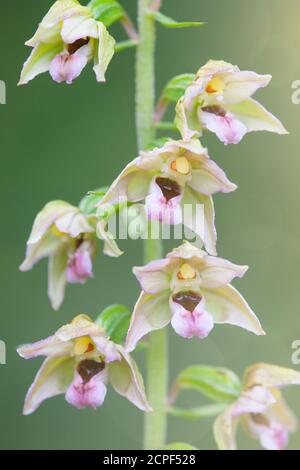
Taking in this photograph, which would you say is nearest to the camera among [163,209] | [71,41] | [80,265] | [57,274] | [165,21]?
[163,209]

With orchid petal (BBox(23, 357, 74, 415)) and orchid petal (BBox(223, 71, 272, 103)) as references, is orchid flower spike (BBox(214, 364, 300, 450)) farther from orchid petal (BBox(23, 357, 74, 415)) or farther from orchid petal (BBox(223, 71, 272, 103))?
orchid petal (BBox(223, 71, 272, 103))

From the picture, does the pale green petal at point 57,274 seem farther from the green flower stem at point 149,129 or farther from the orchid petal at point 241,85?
the orchid petal at point 241,85

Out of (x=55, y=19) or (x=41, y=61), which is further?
(x=41, y=61)

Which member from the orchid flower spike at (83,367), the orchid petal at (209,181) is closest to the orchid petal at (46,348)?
the orchid flower spike at (83,367)

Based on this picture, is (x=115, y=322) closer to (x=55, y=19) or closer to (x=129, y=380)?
(x=129, y=380)

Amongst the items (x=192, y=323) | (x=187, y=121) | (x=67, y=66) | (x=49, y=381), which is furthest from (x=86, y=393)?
(x=67, y=66)

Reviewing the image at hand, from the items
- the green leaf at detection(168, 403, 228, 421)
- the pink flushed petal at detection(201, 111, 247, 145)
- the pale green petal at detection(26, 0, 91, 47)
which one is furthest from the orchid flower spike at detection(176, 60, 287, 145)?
the green leaf at detection(168, 403, 228, 421)

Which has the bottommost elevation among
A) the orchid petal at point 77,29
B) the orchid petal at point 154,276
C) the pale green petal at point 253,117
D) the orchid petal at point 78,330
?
the orchid petal at point 78,330

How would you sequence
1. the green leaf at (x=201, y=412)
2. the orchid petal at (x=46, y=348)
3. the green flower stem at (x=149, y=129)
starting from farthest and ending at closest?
A: the green leaf at (x=201, y=412) < the green flower stem at (x=149, y=129) < the orchid petal at (x=46, y=348)
